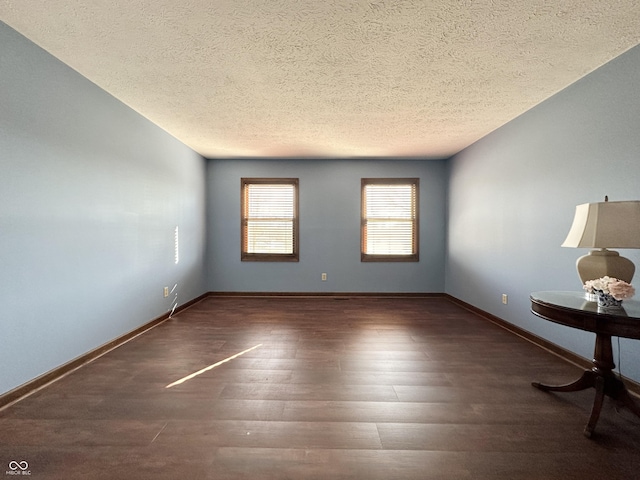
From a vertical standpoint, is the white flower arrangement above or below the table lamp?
below

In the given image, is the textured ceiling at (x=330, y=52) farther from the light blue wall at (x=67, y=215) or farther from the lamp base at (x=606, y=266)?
the lamp base at (x=606, y=266)

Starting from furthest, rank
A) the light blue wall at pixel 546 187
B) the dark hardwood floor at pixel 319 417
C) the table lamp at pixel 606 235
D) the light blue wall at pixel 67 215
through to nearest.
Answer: the light blue wall at pixel 546 187 < the light blue wall at pixel 67 215 < the table lamp at pixel 606 235 < the dark hardwood floor at pixel 319 417

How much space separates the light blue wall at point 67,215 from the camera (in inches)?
73.8

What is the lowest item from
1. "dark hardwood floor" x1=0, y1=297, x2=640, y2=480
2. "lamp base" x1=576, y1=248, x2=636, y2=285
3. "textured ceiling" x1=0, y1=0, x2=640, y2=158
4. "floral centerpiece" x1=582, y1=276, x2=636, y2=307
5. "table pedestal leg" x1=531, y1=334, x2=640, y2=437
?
"dark hardwood floor" x1=0, y1=297, x2=640, y2=480

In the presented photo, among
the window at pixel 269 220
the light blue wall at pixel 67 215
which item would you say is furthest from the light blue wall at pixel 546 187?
the light blue wall at pixel 67 215

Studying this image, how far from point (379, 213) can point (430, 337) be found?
101 inches

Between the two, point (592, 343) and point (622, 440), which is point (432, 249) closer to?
point (592, 343)

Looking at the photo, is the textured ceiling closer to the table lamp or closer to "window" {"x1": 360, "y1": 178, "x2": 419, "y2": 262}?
the table lamp

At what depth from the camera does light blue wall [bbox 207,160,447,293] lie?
5043mm

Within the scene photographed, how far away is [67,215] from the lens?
2.28 metres

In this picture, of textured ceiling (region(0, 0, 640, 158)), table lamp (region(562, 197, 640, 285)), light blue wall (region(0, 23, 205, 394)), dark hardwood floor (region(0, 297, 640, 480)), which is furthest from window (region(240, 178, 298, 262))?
table lamp (region(562, 197, 640, 285))

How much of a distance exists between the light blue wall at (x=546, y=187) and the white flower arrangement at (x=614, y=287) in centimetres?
72

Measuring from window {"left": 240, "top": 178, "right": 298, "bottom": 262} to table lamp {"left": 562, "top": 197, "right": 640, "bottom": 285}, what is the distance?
393cm

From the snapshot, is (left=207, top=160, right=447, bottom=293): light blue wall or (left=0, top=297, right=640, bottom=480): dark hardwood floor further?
(left=207, top=160, right=447, bottom=293): light blue wall
